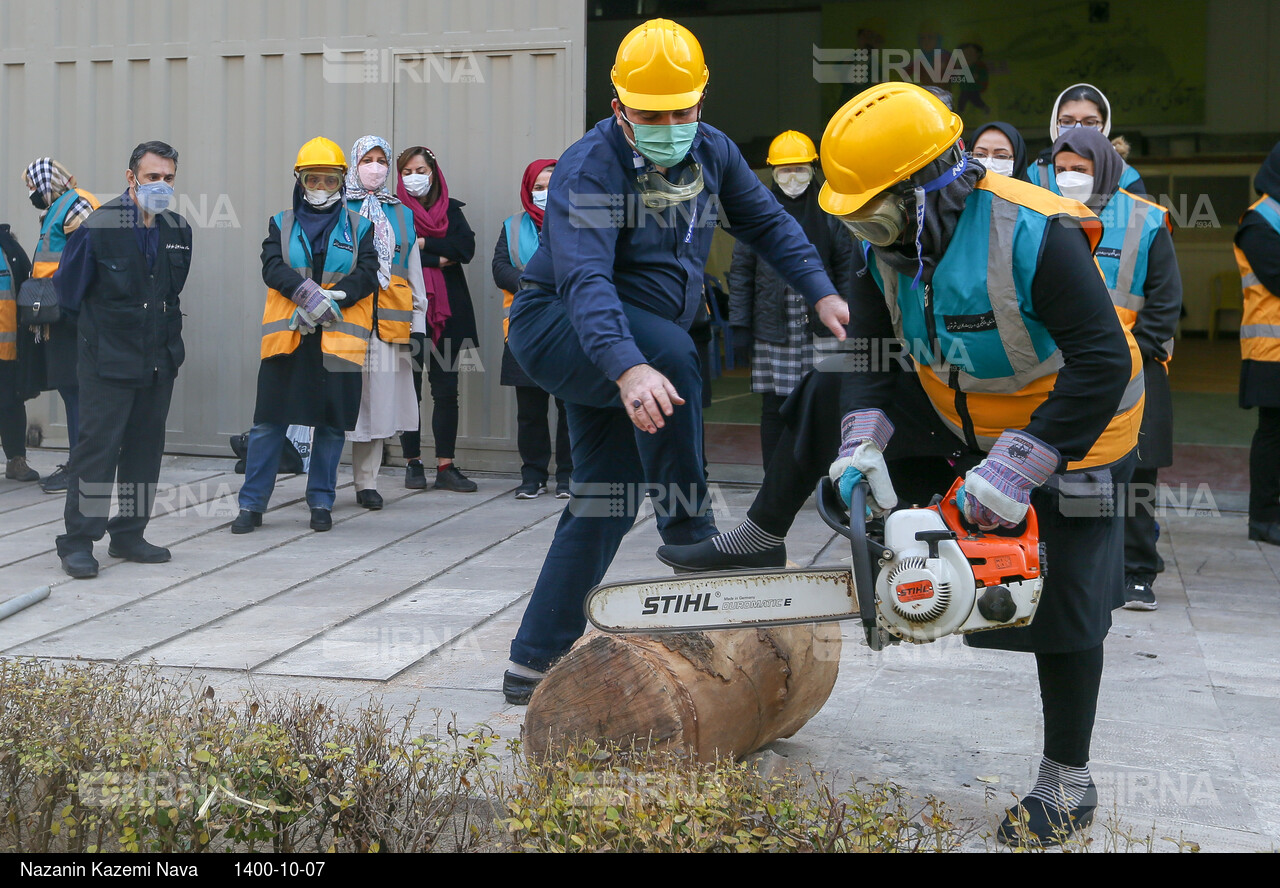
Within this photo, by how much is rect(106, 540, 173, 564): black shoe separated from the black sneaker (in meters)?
4.17

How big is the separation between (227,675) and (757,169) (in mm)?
10648

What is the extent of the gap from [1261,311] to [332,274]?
463 centimetres

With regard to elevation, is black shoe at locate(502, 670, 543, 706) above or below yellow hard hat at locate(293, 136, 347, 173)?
below

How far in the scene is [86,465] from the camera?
5762mm

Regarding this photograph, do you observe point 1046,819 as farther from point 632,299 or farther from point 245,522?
point 245,522

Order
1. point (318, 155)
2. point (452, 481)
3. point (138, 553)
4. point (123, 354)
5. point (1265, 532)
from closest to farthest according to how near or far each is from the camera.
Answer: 1. point (123, 354)
2. point (138, 553)
3. point (1265, 532)
4. point (318, 155)
5. point (452, 481)

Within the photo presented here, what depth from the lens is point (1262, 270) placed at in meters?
6.18

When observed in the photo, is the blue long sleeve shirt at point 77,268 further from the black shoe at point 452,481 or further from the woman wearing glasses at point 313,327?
the black shoe at point 452,481

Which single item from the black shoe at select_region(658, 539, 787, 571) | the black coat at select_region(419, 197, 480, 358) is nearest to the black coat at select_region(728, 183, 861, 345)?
the black coat at select_region(419, 197, 480, 358)

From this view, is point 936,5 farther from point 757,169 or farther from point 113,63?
point 113,63

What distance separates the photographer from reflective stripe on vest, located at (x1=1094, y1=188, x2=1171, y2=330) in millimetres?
4836

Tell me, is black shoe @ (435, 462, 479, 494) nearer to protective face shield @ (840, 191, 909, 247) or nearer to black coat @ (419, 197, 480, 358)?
black coat @ (419, 197, 480, 358)

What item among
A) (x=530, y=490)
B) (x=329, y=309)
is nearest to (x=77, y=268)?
(x=329, y=309)

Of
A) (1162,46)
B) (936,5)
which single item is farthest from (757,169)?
(1162,46)
